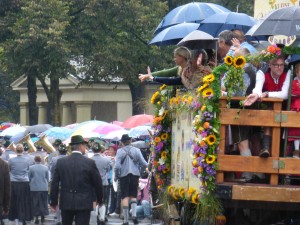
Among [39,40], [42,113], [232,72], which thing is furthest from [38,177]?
[42,113]

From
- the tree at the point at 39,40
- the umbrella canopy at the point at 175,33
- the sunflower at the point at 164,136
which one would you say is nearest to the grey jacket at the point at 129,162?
the umbrella canopy at the point at 175,33

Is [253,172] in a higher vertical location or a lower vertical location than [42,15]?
lower

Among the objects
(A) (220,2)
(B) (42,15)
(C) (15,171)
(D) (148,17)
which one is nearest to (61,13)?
(B) (42,15)

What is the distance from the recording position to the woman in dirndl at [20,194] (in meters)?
26.0

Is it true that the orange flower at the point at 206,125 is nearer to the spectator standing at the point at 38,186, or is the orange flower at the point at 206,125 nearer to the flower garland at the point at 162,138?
the flower garland at the point at 162,138

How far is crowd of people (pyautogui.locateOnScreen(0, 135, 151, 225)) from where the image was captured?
50.2 feet

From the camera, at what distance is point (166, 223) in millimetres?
11836

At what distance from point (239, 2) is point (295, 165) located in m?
41.7

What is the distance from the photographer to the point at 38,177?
26.7 m

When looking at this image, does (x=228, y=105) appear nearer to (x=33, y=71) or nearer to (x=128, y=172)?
(x=128, y=172)

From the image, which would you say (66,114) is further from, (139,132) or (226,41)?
(226,41)

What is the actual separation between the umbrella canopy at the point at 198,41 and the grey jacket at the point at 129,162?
1219 centimetres

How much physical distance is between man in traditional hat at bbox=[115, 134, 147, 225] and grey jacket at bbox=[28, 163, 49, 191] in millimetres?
3020

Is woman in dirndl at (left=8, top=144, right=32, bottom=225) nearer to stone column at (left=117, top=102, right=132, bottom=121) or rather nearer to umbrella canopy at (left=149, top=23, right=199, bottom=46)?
umbrella canopy at (left=149, top=23, right=199, bottom=46)
